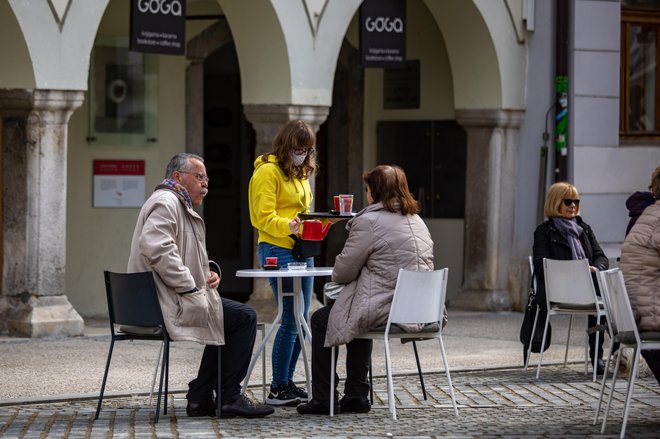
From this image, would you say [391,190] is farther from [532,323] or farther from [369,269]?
[532,323]

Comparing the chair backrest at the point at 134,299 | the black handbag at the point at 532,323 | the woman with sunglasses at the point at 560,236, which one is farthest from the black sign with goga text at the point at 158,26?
the chair backrest at the point at 134,299

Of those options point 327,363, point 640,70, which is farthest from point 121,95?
point 327,363

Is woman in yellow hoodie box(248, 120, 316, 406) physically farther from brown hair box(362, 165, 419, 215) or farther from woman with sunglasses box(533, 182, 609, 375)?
woman with sunglasses box(533, 182, 609, 375)

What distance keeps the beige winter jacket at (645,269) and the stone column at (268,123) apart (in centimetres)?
650

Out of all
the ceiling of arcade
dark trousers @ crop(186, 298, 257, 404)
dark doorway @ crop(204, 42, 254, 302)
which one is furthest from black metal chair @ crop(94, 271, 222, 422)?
dark doorway @ crop(204, 42, 254, 302)

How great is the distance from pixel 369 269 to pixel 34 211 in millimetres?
4867

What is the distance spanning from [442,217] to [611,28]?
9.53ft

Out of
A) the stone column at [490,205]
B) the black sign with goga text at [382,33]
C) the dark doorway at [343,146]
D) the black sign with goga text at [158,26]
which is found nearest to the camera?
the black sign with goga text at [158,26]

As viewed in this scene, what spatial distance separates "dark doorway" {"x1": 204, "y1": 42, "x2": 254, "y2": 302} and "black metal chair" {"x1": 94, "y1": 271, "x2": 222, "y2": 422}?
9134 mm

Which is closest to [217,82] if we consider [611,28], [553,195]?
[611,28]

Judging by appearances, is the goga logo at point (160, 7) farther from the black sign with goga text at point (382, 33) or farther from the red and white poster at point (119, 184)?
the red and white poster at point (119, 184)

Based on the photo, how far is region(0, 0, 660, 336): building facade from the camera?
13.1 metres

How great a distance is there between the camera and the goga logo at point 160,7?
45.7ft

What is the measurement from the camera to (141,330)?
8.80 m
